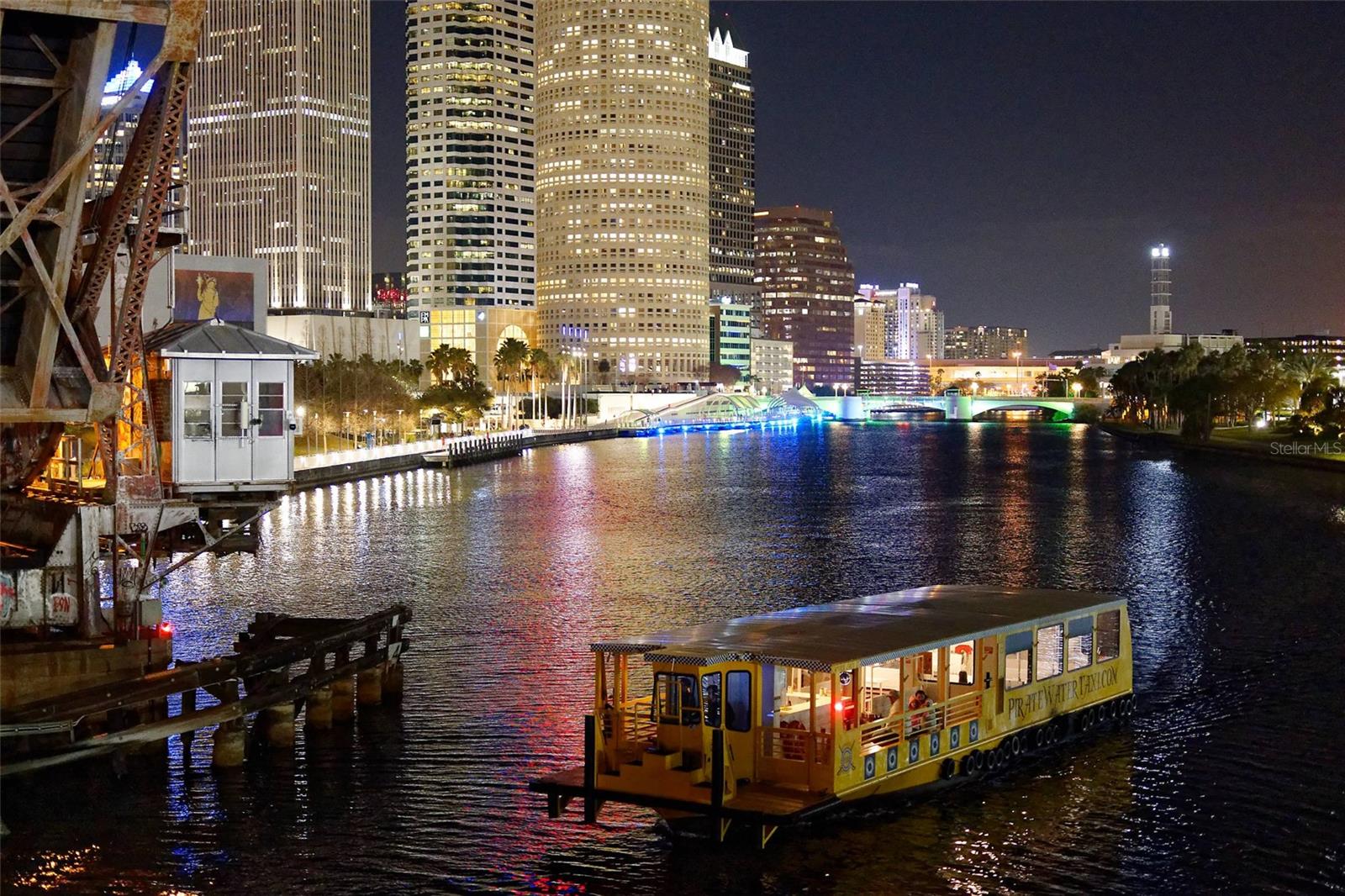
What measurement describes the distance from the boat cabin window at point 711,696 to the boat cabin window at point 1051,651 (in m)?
9.52

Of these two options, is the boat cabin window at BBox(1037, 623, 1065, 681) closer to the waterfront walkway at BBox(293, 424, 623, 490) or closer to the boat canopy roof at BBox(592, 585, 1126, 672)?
the boat canopy roof at BBox(592, 585, 1126, 672)

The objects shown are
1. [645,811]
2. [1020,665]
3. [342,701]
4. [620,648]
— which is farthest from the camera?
[342,701]

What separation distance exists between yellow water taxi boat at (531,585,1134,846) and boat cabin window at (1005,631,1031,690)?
4 cm

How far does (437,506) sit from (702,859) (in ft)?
259

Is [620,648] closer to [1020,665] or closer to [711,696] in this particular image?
[711,696]

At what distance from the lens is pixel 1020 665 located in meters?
33.2

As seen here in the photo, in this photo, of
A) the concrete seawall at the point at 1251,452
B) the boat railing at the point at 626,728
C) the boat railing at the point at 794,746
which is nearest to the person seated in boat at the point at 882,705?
the boat railing at the point at 794,746

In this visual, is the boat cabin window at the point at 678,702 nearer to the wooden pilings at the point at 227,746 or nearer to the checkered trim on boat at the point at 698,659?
the checkered trim on boat at the point at 698,659

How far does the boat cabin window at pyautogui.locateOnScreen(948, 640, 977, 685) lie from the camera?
31.1 meters

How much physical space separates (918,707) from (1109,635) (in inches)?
356

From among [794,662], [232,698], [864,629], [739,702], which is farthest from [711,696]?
[232,698]

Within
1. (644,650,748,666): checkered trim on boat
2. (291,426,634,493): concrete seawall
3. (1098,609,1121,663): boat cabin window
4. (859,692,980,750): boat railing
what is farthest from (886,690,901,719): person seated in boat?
(291,426,634,493): concrete seawall

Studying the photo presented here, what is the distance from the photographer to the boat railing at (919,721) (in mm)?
28016

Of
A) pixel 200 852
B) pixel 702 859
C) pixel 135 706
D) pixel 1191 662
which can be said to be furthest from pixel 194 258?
pixel 1191 662
